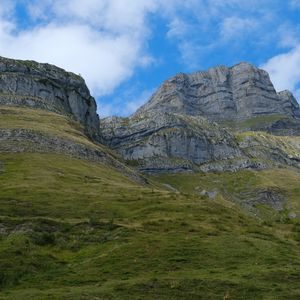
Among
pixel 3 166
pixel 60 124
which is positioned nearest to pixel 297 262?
pixel 3 166

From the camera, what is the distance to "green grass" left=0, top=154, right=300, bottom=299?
42500 millimetres

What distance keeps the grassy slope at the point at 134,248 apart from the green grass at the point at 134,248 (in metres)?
0.10

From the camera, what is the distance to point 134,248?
55.9 metres

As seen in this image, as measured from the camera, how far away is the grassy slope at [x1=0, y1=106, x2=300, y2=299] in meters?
42.5

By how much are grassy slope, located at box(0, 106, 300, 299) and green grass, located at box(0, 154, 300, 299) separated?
99mm

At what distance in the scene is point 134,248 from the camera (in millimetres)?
55906

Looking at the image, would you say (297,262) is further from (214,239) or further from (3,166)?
(3,166)

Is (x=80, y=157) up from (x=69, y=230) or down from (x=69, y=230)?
up

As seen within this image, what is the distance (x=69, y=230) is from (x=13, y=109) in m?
138

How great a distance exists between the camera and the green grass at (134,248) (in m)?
42.5

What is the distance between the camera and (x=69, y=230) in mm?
66312

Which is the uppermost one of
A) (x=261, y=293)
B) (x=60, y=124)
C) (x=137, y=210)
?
(x=60, y=124)

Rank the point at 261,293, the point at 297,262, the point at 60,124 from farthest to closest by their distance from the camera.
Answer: the point at 60,124, the point at 297,262, the point at 261,293

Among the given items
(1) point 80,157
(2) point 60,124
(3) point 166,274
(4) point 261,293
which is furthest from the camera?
(2) point 60,124
